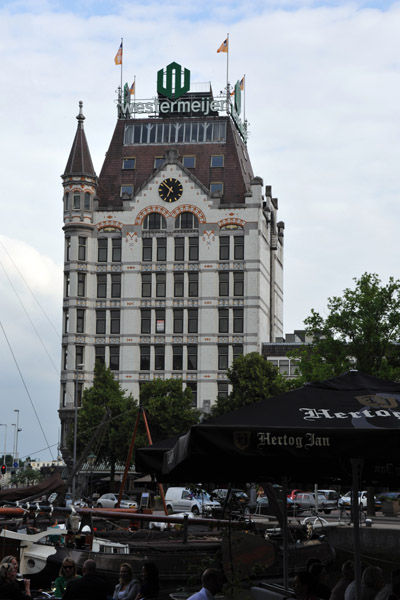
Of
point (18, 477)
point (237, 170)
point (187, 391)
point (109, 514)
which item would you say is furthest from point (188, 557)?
point (18, 477)

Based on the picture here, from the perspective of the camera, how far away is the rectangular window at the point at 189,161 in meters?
99.6

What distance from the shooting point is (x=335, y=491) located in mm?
71250

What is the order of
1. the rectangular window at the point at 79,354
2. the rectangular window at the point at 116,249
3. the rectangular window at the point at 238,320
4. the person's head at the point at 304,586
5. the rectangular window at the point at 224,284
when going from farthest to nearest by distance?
1. the rectangular window at the point at 116,249
2. the rectangular window at the point at 79,354
3. the rectangular window at the point at 224,284
4. the rectangular window at the point at 238,320
5. the person's head at the point at 304,586

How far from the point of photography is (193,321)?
94938mm

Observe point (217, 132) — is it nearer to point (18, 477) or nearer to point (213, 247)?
point (213, 247)

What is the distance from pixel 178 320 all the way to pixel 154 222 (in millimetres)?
10492

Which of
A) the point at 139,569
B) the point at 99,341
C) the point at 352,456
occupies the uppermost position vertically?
the point at 99,341

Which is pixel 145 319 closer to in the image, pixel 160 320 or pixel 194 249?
pixel 160 320

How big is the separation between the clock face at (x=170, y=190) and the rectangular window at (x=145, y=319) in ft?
38.0

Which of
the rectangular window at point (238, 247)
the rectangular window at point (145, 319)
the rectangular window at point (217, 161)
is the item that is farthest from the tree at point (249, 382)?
the rectangular window at point (217, 161)

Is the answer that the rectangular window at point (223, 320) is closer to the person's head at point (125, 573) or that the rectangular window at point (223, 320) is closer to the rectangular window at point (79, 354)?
the rectangular window at point (79, 354)

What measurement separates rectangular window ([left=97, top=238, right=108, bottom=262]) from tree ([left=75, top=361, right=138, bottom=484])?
12.3 meters

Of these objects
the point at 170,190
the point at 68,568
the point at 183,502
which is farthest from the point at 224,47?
the point at 68,568

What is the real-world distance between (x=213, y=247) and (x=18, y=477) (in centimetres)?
8003
